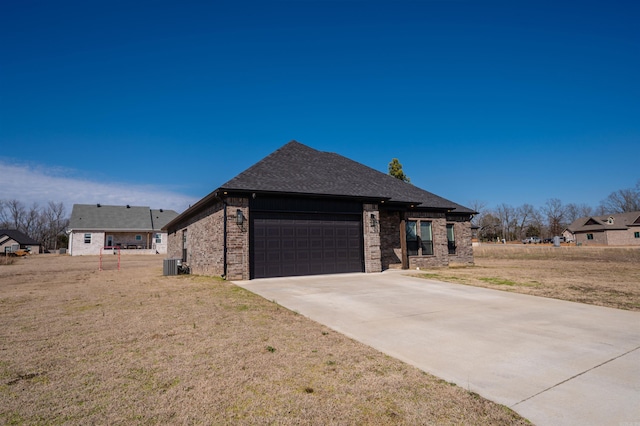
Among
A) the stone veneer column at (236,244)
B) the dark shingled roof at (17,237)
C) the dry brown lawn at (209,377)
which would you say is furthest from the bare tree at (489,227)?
the dark shingled roof at (17,237)

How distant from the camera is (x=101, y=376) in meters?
3.47

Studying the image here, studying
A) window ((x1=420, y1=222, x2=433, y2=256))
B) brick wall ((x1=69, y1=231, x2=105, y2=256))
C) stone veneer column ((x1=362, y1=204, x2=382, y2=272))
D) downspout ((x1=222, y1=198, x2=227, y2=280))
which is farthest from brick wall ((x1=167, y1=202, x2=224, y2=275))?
brick wall ((x1=69, y1=231, x2=105, y2=256))

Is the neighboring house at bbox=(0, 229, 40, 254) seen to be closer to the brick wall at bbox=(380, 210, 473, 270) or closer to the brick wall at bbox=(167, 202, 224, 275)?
the brick wall at bbox=(167, 202, 224, 275)

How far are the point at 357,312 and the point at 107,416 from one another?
4740mm

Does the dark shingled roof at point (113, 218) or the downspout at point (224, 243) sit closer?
the downspout at point (224, 243)

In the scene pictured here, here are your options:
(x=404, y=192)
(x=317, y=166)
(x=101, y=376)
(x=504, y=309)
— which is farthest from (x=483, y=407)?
(x=404, y=192)

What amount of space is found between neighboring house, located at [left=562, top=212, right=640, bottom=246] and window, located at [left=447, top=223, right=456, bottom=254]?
50027 mm

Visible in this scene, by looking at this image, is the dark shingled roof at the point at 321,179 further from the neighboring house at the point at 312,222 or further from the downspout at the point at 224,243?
the downspout at the point at 224,243

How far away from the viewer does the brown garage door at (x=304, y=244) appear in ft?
41.1

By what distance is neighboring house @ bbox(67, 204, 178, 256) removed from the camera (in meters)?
38.4

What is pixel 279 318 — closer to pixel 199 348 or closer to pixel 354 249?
pixel 199 348

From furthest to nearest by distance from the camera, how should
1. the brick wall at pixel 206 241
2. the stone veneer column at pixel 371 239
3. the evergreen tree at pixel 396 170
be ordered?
the evergreen tree at pixel 396 170
the stone veneer column at pixel 371 239
the brick wall at pixel 206 241

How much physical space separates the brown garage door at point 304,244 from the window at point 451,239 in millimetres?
7454

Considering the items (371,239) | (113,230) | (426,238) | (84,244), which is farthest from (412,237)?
(84,244)
